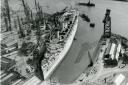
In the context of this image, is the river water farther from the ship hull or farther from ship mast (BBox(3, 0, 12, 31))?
ship mast (BBox(3, 0, 12, 31))

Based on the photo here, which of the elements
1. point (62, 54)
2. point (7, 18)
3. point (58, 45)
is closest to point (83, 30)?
point (58, 45)

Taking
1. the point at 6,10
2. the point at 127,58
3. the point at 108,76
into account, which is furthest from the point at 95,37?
the point at 6,10

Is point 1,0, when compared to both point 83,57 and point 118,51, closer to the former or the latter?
point 83,57

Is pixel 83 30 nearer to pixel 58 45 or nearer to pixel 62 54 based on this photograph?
pixel 58 45

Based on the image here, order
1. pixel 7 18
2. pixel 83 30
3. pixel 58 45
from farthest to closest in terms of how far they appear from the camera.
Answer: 1. pixel 7 18
2. pixel 83 30
3. pixel 58 45

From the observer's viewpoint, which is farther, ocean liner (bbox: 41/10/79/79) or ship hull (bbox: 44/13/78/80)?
ocean liner (bbox: 41/10/79/79)

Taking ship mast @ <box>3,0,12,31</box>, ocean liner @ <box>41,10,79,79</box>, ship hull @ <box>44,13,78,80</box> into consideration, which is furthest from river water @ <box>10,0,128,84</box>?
ship mast @ <box>3,0,12,31</box>
